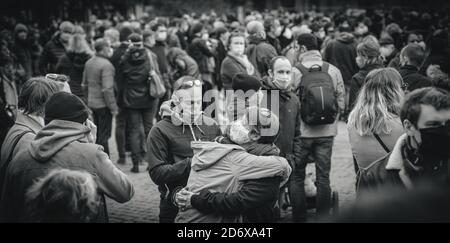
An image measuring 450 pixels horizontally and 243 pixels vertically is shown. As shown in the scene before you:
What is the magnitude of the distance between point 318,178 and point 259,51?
3.47 metres

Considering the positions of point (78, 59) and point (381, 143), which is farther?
point (78, 59)

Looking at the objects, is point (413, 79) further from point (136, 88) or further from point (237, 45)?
point (136, 88)

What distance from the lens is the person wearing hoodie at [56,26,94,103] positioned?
863cm

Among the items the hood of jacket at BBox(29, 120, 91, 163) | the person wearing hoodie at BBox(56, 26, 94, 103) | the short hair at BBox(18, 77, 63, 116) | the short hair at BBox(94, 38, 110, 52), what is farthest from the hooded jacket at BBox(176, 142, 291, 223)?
the person wearing hoodie at BBox(56, 26, 94, 103)

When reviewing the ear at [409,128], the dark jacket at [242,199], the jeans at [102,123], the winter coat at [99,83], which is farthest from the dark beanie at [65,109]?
Result: the jeans at [102,123]

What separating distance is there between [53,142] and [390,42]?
695cm

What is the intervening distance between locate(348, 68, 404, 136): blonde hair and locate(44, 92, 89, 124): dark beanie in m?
2.14

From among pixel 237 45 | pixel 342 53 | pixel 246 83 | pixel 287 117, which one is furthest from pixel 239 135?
pixel 342 53

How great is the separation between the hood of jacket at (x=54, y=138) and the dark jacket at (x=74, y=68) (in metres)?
5.12

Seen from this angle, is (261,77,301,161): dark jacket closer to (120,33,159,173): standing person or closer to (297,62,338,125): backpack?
(297,62,338,125): backpack

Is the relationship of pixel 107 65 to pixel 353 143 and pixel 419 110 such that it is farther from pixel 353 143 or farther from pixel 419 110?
pixel 419 110

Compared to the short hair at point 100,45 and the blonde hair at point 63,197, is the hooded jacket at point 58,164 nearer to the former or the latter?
the blonde hair at point 63,197

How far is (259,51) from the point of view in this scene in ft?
30.2
